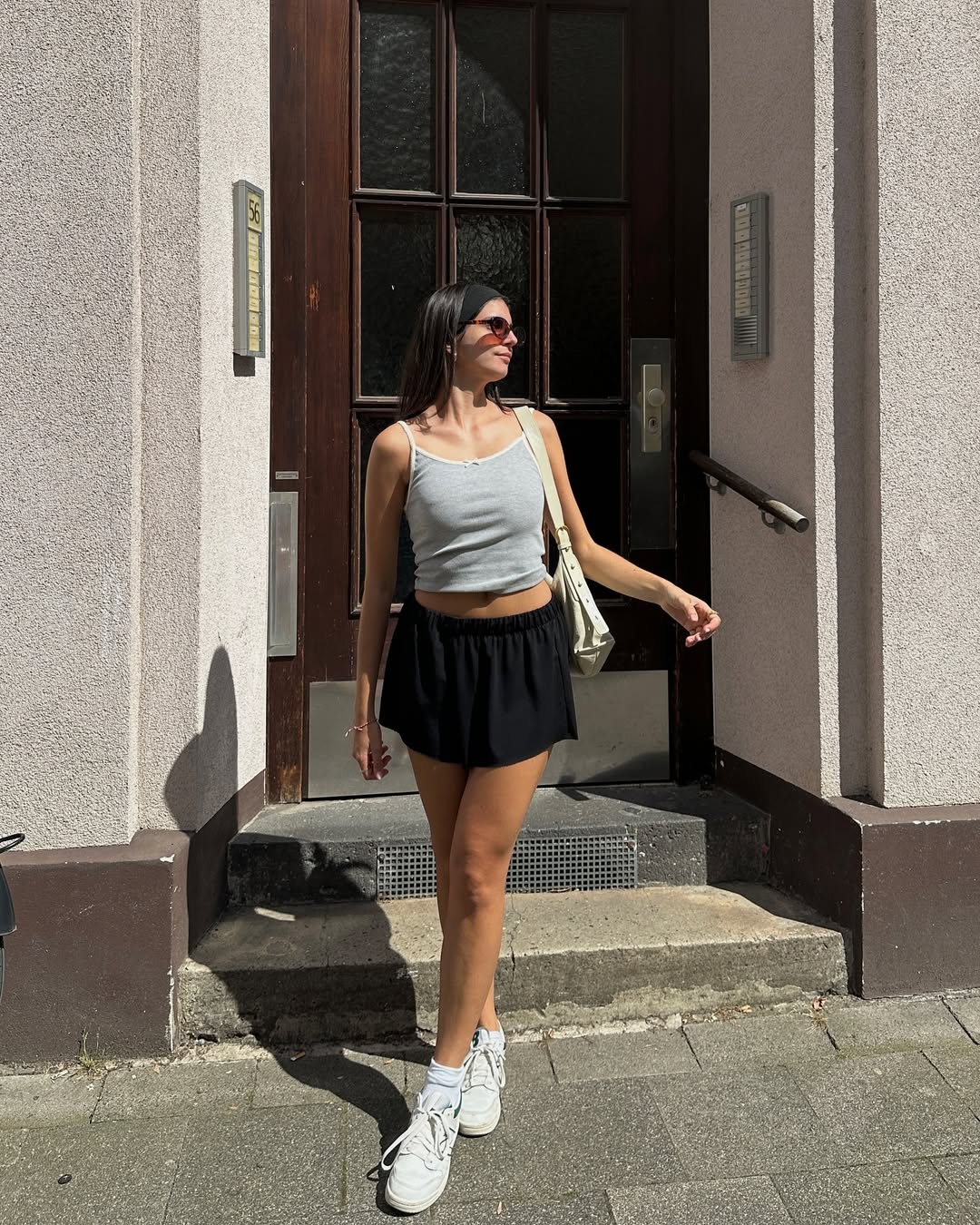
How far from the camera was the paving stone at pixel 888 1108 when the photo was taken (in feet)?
8.93

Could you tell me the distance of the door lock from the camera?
4180mm

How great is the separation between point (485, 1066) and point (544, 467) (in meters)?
1.45

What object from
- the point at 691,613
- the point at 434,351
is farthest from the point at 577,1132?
the point at 434,351

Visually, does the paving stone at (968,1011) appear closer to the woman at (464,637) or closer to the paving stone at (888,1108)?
the paving stone at (888,1108)

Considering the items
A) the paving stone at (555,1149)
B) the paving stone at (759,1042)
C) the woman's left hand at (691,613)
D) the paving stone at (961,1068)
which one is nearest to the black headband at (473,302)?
the woman's left hand at (691,613)

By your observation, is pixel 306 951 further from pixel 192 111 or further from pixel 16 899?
pixel 192 111

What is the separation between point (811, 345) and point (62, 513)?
7.19ft

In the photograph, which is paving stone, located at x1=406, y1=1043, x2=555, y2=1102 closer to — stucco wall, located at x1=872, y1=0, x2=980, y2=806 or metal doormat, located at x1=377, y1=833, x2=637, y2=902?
metal doormat, located at x1=377, y1=833, x2=637, y2=902

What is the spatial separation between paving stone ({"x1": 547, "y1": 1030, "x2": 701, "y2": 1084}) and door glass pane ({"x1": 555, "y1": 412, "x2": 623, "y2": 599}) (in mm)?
1579

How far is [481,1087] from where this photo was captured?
9.23 feet

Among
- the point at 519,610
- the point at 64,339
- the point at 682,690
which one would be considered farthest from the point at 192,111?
the point at 682,690

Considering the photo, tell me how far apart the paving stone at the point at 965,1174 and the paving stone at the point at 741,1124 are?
0.74ft

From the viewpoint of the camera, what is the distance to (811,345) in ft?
11.5

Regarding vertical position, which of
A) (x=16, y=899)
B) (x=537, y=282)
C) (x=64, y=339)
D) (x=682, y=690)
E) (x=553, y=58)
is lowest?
(x=16, y=899)
